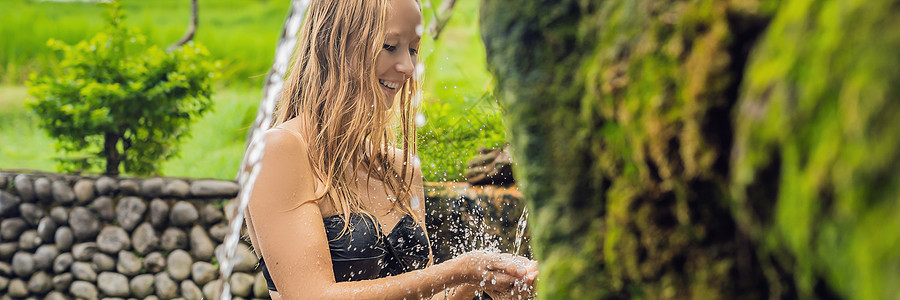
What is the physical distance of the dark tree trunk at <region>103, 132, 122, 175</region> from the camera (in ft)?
17.4

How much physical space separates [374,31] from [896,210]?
1.51 m

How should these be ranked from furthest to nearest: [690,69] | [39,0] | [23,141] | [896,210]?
[39,0], [23,141], [690,69], [896,210]

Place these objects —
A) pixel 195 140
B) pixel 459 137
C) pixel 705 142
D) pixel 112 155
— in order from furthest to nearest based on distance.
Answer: pixel 195 140
pixel 112 155
pixel 459 137
pixel 705 142

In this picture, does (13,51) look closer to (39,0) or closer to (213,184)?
(39,0)

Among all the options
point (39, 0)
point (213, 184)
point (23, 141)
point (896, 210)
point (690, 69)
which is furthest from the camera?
point (39, 0)

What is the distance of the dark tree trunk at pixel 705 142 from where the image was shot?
17.8 inches

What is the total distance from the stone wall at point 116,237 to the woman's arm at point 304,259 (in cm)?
371

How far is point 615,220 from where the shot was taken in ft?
2.31

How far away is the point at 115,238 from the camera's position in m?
5.17

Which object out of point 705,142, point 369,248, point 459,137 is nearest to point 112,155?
point 459,137

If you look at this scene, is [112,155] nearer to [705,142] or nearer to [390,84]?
[390,84]

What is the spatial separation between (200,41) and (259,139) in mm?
6663

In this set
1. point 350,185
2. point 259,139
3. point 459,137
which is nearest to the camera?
point 259,139

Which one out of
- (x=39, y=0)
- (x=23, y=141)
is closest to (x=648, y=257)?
(x=23, y=141)
